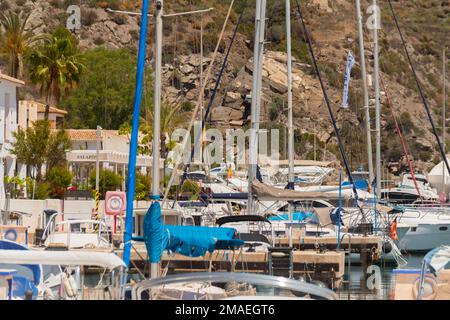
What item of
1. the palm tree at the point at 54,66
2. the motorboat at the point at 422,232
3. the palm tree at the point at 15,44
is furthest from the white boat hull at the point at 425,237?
the palm tree at the point at 15,44

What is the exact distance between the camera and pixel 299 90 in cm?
9969

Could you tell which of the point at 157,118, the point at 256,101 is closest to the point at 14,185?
the point at 256,101

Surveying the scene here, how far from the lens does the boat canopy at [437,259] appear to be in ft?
52.3

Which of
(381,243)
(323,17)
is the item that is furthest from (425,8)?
(381,243)

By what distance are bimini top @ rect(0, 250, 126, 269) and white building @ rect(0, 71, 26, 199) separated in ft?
106

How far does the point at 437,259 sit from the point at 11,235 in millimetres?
15465

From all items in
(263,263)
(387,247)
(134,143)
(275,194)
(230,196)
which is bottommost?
(387,247)

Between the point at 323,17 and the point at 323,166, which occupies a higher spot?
the point at 323,17

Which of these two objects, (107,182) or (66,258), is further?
(107,182)

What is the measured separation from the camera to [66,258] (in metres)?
15.8

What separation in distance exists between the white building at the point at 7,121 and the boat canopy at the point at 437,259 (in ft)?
111

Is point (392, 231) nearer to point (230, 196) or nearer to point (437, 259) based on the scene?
point (230, 196)

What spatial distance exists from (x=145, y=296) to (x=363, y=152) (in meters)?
75.6
